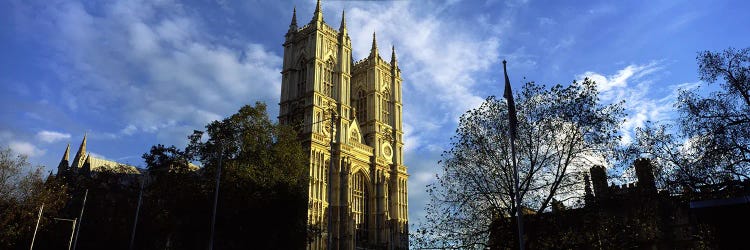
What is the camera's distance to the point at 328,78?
62.7 m

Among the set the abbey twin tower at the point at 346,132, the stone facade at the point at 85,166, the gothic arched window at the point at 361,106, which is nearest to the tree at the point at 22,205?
the stone facade at the point at 85,166

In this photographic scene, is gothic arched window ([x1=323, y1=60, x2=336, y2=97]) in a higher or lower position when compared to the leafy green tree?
higher

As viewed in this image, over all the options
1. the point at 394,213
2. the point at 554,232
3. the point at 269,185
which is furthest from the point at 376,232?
the point at 554,232

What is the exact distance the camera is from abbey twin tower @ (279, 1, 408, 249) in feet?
178

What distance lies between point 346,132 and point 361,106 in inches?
389

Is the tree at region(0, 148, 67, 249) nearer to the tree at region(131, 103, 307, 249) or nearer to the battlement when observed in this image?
the tree at region(131, 103, 307, 249)

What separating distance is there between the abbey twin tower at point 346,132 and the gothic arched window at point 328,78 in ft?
0.40

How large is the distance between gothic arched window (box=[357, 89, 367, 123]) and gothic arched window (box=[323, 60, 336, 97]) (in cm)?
698

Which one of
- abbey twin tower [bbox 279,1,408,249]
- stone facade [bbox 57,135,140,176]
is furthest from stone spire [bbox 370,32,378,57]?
stone facade [bbox 57,135,140,176]

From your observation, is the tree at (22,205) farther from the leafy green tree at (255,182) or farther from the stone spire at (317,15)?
the stone spire at (317,15)

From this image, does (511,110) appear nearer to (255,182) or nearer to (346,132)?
(255,182)

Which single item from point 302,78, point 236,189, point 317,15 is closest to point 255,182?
point 236,189

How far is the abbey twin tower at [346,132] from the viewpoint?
54.4 metres

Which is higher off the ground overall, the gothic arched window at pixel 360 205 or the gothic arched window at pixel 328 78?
the gothic arched window at pixel 328 78
